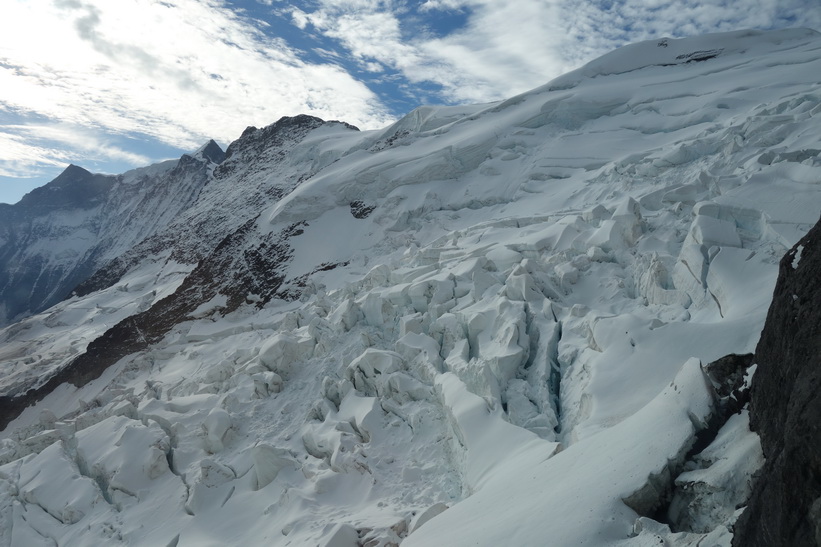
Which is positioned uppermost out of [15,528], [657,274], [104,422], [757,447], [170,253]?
[170,253]

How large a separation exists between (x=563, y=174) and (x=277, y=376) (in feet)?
64.4

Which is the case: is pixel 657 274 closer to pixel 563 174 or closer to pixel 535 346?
pixel 535 346

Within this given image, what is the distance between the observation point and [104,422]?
56.6 feet

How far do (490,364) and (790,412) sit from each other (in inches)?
340

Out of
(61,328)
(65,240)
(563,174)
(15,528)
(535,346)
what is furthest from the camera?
(65,240)

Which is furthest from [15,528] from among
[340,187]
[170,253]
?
[170,253]

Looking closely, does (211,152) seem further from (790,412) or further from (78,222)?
(790,412)

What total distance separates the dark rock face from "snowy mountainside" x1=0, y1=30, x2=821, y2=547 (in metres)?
0.71

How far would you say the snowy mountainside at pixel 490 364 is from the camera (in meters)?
6.50

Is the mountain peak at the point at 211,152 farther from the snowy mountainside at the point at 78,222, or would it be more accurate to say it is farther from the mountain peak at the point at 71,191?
the mountain peak at the point at 71,191

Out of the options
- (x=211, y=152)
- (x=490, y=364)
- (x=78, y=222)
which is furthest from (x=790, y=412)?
(x=78, y=222)

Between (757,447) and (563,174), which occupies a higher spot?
(563,174)

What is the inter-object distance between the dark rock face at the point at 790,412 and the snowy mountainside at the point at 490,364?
714 mm

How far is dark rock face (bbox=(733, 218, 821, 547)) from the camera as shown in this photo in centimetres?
357
